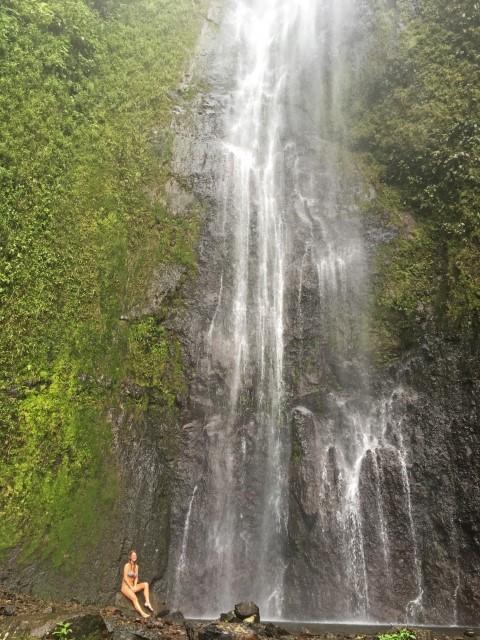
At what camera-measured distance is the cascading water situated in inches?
385

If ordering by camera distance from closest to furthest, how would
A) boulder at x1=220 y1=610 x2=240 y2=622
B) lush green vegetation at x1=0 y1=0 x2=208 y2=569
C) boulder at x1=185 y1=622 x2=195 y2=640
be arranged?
boulder at x1=185 y1=622 x2=195 y2=640 < boulder at x1=220 y1=610 x2=240 y2=622 < lush green vegetation at x1=0 y1=0 x2=208 y2=569

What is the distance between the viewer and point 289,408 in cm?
1159

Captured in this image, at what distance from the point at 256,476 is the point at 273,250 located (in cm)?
645

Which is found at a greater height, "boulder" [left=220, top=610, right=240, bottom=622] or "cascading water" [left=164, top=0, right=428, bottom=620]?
"cascading water" [left=164, top=0, right=428, bottom=620]

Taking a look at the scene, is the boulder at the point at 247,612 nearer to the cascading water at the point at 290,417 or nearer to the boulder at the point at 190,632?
the boulder at the point at 190,632

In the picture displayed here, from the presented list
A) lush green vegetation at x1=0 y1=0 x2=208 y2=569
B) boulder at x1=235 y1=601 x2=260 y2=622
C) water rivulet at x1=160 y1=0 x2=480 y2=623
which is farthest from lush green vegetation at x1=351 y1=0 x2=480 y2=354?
boulder at x1=235 y1=601 x2=260 y2=622

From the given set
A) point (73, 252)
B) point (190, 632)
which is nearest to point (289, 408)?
point (190, 632)

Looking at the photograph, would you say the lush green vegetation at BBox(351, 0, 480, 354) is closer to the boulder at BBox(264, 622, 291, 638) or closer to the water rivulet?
the water rivulet

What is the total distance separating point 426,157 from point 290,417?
8454mm

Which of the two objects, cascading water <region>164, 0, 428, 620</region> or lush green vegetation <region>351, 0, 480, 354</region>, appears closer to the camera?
cascading water <region>164, 0, 428, 620</region>

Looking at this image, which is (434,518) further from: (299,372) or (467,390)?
(299,372)

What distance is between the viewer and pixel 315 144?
16.0 m

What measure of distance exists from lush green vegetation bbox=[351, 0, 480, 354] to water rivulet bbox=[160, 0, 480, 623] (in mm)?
901

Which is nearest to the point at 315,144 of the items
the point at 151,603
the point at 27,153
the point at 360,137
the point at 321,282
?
the point at 360,137
